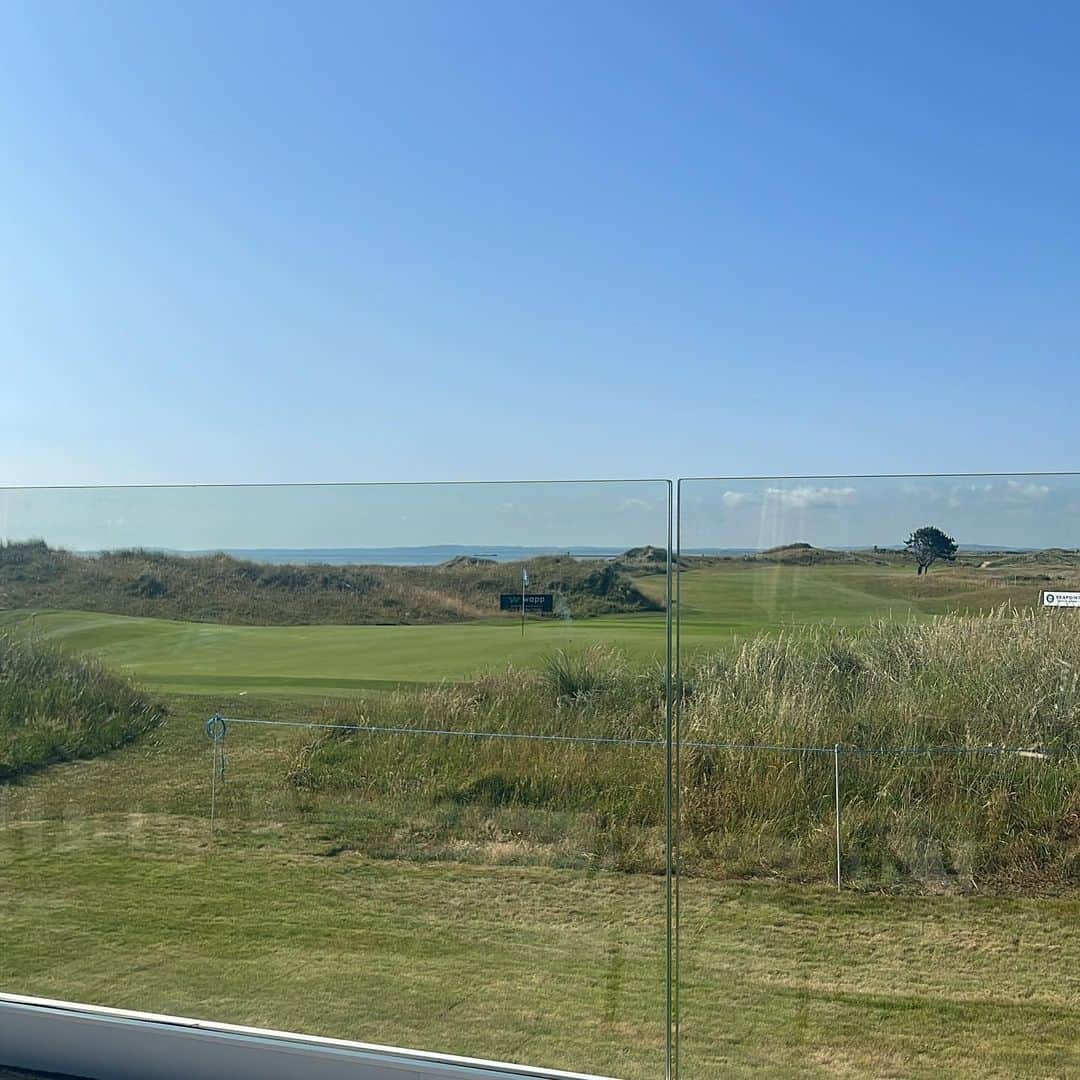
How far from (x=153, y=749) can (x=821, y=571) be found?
5.91ft

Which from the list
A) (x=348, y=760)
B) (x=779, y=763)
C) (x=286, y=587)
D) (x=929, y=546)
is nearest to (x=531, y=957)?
(x=348, y=760)

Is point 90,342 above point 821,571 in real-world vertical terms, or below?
above

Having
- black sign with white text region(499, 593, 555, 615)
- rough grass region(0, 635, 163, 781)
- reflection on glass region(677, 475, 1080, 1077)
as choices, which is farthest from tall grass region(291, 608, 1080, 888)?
rough grass region(0, 635, 163, 781)

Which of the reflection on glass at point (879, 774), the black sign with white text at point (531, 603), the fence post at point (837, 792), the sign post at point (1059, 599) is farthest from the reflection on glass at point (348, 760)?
the sign post at point (1059, 599)

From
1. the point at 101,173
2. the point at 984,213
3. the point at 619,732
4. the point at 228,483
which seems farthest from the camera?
the point at 101,173

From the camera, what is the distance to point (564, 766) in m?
2.44

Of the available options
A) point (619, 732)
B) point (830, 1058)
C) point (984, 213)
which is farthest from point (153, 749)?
point (984, 213)

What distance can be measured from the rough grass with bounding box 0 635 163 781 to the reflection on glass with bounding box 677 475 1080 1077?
155cm

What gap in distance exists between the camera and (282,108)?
141 inches

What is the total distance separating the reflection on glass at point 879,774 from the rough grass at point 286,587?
0.89 ft

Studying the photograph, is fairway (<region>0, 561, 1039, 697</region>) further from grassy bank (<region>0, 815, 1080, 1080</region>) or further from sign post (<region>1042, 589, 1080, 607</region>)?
grassy bank (<region>0, 815, 1080, 1080</region>)

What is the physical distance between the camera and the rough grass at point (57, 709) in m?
2.89

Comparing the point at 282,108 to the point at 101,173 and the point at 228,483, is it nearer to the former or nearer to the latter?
the point at 101,173

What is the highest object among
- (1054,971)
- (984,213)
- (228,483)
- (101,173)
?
(101,173)
